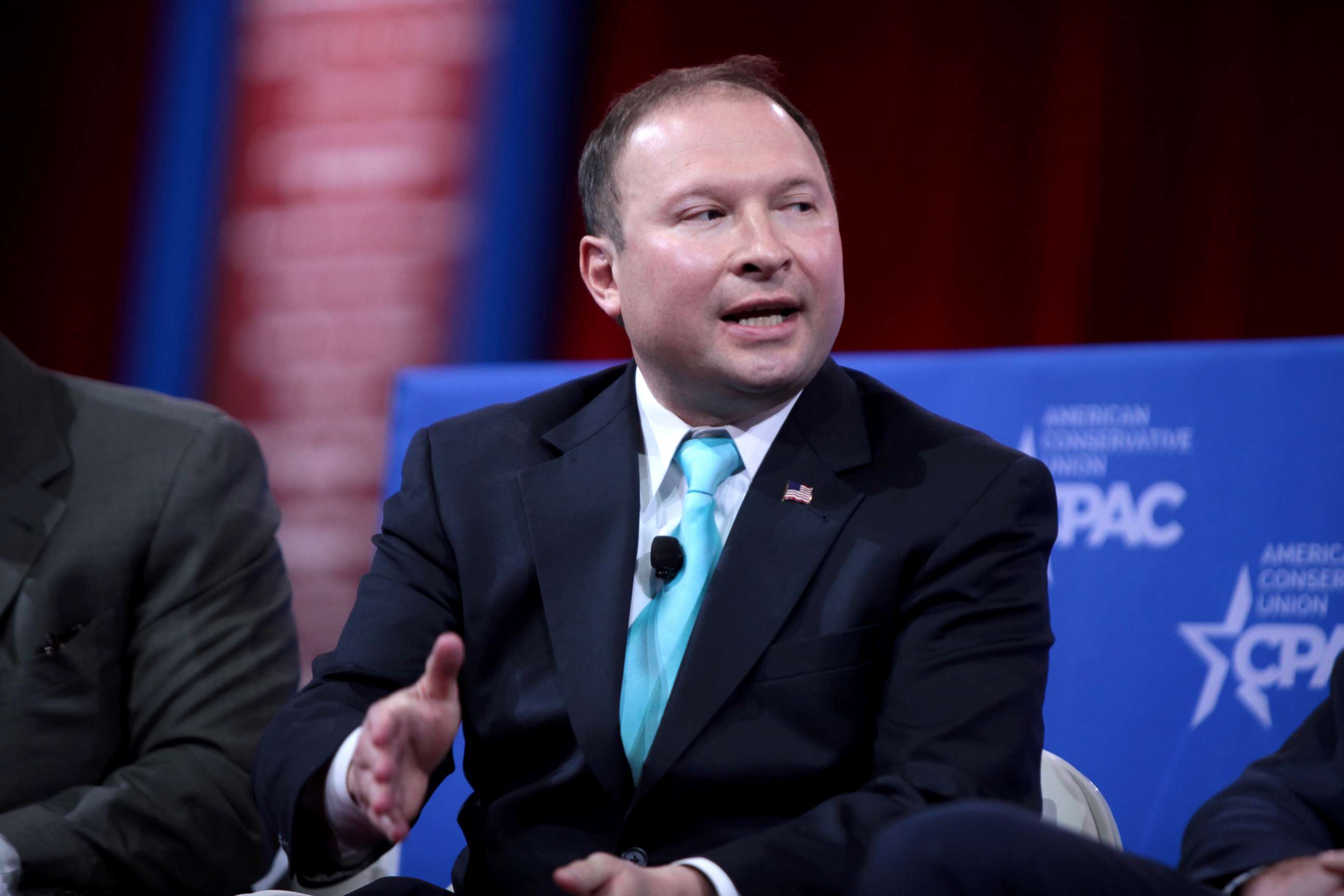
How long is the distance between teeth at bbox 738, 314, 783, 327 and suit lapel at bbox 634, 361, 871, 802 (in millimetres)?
110

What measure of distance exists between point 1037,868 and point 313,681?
85cm

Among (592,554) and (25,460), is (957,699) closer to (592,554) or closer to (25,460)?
(592,554)

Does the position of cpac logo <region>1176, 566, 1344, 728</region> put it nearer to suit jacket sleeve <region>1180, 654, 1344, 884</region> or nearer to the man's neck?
suit jacket sleeve <region>1180, 654, 1344, 884</region>

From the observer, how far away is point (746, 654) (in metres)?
1.45

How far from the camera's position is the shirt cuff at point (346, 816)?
1331mm

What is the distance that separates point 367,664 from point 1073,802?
806 millimetres

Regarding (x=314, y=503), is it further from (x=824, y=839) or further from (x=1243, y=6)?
(x=824, y=839)

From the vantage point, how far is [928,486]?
1538mm

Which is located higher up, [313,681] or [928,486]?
[928,486]

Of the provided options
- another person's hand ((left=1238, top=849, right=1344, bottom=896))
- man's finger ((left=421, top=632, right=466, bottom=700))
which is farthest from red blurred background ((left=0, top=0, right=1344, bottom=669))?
man's finger ((left=421, top=632, right=466, bottom=700))

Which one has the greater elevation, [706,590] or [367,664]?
[706,590]

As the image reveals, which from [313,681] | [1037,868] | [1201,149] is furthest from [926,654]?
[1201,149]

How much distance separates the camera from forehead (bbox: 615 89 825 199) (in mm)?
1624

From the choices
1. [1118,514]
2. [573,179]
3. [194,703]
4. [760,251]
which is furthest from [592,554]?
[573,179]
